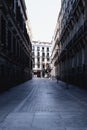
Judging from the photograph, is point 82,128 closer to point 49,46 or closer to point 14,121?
point 14,121

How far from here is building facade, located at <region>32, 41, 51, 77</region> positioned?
159 meters

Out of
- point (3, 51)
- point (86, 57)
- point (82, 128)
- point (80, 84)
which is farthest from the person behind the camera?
point (80, 84)

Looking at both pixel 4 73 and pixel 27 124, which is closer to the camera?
pixel 27 124

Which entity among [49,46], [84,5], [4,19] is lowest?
[4,19]

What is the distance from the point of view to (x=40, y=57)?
162250 millimetres

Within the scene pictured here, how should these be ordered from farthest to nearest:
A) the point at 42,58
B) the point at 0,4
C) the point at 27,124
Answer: the point at 42,58
the point at 0,4
the point at 27,124

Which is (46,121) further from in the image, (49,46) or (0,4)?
(49,46)

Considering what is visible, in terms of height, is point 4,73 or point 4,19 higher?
point 4,19

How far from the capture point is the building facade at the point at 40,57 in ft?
521

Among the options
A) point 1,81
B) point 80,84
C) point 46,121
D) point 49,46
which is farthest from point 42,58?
point 46,121

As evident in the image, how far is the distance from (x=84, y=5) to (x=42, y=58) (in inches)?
4899

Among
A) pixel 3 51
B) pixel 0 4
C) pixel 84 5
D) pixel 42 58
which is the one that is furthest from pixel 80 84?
pixel 42 58

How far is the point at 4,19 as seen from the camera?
34062mm

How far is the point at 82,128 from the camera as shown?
10.4 meters
